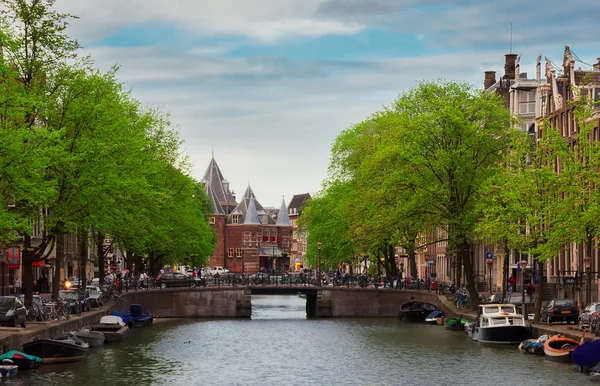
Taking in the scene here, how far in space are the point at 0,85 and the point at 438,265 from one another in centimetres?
9785

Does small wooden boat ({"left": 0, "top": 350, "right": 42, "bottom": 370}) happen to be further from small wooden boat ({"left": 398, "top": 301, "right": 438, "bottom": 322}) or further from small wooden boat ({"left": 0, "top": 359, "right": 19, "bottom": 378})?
small wooden boat ({"left": 398, "top": 301, "right": 438, "bottom": 322})

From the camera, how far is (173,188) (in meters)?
98.6

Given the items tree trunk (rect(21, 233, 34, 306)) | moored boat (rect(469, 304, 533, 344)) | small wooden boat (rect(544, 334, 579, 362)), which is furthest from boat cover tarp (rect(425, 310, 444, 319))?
tree trunk (rect(21, 233, 34, 306))

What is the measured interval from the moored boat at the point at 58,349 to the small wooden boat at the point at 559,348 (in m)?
20.8

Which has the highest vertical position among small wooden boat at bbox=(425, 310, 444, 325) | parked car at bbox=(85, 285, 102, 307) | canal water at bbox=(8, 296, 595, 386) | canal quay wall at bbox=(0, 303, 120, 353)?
parked car at bbox=(85, 285, 102, 307)

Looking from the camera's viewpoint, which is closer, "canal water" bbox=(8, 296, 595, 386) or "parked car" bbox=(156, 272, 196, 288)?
"canal water" bbox=(8, 296, 595, 386)

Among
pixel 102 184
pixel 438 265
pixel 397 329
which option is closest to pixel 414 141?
pixel 397 329

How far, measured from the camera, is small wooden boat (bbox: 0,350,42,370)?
45562 millimetres

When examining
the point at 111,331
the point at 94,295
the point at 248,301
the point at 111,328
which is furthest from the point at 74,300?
→ the point at 248,301

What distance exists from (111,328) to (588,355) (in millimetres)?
29038

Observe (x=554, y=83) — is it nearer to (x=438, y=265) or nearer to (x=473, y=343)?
(x=473, y=343)

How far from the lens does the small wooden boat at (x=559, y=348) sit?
51.8 meters

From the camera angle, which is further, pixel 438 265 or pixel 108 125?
pixel 438 265

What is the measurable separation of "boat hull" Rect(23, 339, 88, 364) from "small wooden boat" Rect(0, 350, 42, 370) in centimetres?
107
